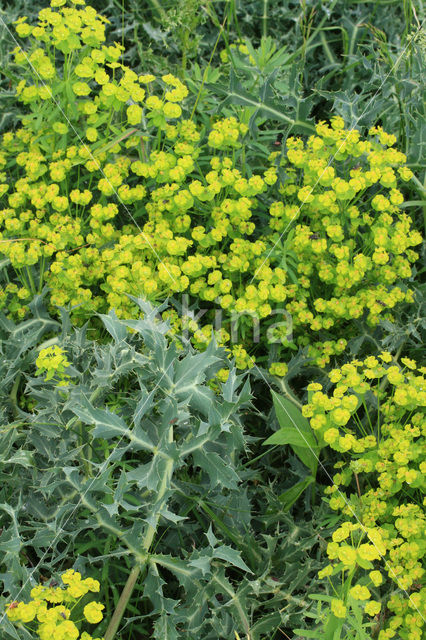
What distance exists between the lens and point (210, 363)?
2.04 metres

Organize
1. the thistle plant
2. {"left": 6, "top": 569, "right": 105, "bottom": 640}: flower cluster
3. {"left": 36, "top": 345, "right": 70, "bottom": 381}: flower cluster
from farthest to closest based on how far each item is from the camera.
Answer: the thistle plant, {"left": 36, "top": 345, "right": 70, "bottom": 381}: flower cluster, {"left": 6, "top": 569, "right": 105, "bottom": 640}: flower cluster

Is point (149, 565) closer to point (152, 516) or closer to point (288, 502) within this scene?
point (152, 516)

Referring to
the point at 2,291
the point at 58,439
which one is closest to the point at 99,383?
the point at 58,439

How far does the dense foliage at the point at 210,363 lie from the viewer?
197 centimetres

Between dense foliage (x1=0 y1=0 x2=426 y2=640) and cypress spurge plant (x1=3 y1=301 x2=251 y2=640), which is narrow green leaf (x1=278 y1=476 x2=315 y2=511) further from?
cypress spurge plant (x1=3 y1=301 x2=251 y2=640)

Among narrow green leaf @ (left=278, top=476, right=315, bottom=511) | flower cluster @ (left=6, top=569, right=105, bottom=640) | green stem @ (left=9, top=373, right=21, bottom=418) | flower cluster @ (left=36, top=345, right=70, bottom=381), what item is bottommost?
narrow green leaf @ (left=278, top=476, right=315, bottom=511)

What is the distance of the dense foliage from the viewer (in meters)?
1.97

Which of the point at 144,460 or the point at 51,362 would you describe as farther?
the point at 144,460

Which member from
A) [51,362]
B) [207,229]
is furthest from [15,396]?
[207,229]

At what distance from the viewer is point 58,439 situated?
7.59 ft

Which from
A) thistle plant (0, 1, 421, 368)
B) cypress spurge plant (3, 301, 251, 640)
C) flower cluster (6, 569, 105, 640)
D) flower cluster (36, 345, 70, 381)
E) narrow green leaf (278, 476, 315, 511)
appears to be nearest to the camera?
flower cluster (6, 569, 105, 640)

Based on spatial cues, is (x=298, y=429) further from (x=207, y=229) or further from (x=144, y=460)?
(x=207, y=229)

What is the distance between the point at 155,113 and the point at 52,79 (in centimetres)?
47

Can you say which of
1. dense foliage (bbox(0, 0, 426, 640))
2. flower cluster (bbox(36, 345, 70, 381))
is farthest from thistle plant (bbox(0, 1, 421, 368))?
flower cluster (bbox(36, 345, 70, 381))
